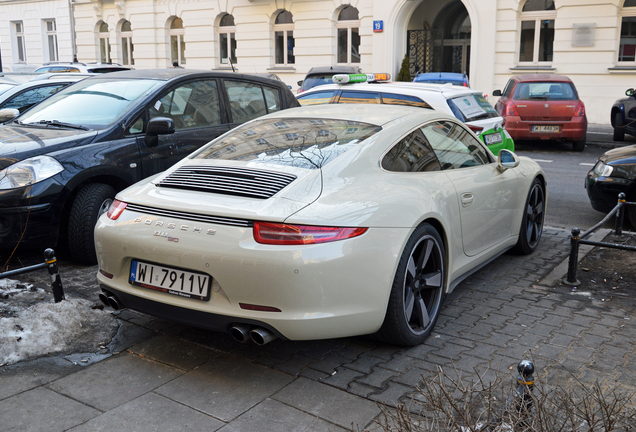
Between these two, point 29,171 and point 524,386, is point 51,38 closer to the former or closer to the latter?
point 29,171

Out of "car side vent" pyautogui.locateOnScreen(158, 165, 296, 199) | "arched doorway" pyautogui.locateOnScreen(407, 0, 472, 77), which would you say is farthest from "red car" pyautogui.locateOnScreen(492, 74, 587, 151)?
"car side vent" pyautogui.locateOnScreen(158, 165, 296, 199)

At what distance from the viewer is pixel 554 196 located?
945cm

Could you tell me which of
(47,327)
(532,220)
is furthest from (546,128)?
(47,327)

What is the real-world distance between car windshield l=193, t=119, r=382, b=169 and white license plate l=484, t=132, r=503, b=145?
4.10m

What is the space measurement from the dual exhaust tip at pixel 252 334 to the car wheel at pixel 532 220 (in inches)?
126

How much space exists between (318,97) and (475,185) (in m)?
5.44

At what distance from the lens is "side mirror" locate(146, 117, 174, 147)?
18.7 ft

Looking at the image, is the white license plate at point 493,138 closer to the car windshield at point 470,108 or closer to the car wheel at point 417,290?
the car windshield at point 470,108

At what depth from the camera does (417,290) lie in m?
3.89

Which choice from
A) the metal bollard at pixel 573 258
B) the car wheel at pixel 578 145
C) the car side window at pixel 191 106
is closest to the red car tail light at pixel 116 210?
the car side window at pixel 191 106

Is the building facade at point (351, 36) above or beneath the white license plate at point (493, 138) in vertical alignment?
above

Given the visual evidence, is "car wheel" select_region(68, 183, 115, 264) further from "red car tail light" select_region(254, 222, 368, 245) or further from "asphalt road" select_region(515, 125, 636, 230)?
"asphalt road" select_region(515, 125, 636, 230)

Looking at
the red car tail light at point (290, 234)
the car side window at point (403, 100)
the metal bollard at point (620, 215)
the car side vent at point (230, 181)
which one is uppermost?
the car side window at point (403, 100)

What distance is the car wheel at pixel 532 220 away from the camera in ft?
18.9
